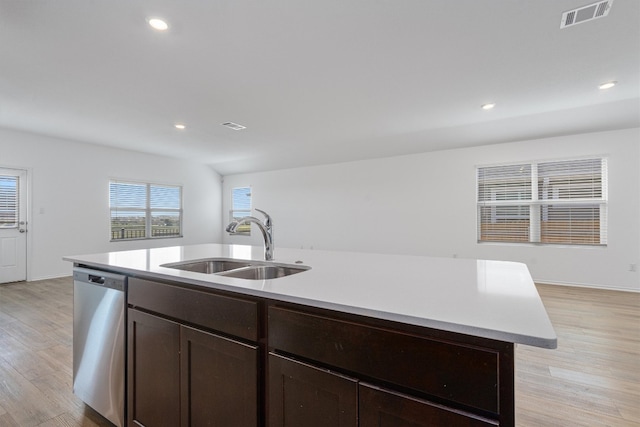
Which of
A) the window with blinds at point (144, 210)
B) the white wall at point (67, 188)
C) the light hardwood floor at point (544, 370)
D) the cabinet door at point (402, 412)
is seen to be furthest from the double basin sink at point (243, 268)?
the window with blinds at point (144, 210)

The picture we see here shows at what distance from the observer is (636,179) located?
4465 millimetres

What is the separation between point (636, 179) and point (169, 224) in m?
8.89

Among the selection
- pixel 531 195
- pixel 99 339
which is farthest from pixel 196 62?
pixel 531 195

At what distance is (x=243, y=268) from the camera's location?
1.78m

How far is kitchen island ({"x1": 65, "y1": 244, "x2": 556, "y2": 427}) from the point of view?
756 millimetres

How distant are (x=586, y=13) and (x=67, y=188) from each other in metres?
7.54

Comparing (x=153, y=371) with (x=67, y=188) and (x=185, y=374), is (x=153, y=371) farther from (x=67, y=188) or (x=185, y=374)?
(x=67, y=188)

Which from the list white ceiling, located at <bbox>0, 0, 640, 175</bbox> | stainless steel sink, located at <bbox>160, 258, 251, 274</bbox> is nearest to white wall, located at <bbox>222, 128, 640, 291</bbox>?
white ceiling, located at <bbox>0, 0, 640, 175</bbox>

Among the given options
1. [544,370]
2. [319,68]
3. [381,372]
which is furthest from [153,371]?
[319,68]

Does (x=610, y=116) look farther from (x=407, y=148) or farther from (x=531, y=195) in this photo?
(x=407, y=148)

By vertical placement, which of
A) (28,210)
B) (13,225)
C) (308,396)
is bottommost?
(308,396)

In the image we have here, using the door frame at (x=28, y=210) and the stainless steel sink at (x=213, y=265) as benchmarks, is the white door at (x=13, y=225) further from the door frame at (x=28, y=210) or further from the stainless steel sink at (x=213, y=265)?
the stainless steel sink at (x=213, y=265)

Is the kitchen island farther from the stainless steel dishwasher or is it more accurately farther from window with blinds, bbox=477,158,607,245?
window with blinds, bbox=477,158,607,245

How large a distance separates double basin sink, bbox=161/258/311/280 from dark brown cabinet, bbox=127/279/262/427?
0.33 meters
